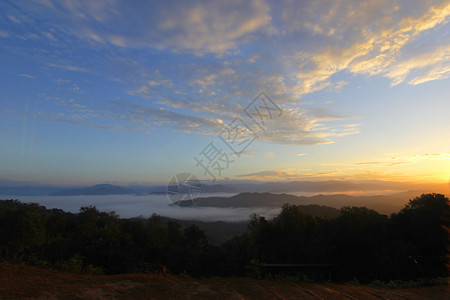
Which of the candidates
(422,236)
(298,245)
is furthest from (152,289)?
(422,236)

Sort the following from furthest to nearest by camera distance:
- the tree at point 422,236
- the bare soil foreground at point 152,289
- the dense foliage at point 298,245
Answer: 1. the tree at point 422,236
2. the dense foliage at point 298,245
3. the bare soil foreground at point 152,289

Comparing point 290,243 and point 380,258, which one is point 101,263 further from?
point 380,258

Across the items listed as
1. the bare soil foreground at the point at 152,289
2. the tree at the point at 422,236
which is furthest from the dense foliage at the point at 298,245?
the bare soil foreground at the point at 152,289

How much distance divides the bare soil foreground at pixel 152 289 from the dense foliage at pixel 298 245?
4.65 m

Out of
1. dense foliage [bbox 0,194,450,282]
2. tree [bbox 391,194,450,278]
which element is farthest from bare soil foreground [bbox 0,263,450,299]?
tree [bbox 391,194,450,278]

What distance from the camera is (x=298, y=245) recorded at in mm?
20922

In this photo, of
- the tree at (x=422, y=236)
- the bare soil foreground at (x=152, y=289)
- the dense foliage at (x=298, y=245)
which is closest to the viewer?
the bare soil foreground at (x=152, y=289)

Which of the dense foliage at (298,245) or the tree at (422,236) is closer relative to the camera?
the dense foliage at (298,245)

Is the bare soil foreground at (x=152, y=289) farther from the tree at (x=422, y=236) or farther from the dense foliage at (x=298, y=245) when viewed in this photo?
the tree at (x=422, y=236)

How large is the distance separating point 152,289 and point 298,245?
52.3ft

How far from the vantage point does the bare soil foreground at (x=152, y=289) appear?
265 inches

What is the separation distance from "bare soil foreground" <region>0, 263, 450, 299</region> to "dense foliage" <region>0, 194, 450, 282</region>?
4647 millimetres

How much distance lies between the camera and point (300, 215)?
23734 mm

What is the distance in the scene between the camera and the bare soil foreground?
265 inches
